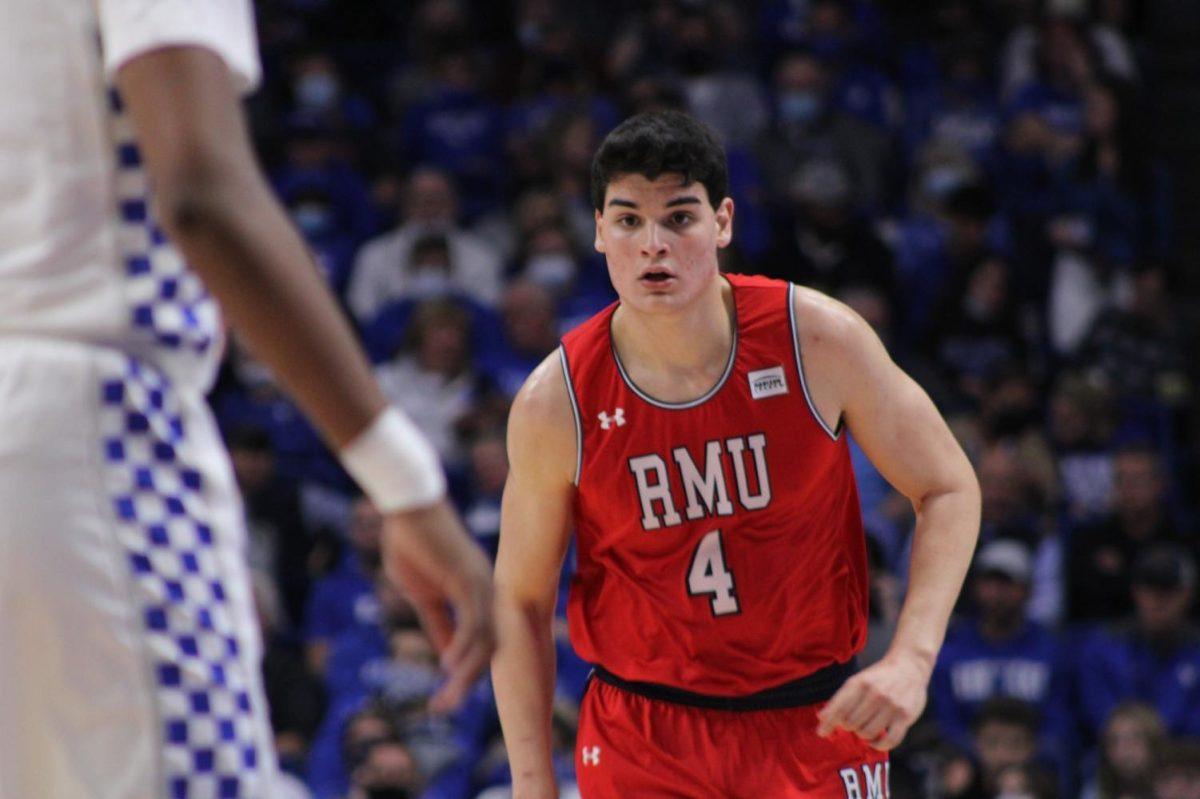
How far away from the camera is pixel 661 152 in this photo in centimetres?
445

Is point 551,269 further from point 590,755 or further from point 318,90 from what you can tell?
point 590,755

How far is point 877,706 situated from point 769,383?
3.36 ft

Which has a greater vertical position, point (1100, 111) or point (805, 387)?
point (1100, 111)

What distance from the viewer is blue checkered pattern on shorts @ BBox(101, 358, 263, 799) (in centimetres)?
210

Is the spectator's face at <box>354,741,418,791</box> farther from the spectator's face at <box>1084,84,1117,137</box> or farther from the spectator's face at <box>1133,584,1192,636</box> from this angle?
the spectator's face at <box>1084,84,1117,137</box>

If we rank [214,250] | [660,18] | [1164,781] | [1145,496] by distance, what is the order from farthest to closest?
1. [660,18]
2. [1145,496]
3. [1164,781]
4. [214,250]

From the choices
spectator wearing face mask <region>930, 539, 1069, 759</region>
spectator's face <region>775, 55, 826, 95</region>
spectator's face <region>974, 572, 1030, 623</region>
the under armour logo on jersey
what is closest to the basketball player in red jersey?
the under armour logo on jersey

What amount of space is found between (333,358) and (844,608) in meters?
2.73

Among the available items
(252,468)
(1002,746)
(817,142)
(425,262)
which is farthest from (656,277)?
(817,142)

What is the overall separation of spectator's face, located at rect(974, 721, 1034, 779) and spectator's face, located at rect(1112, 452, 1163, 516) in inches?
70.6

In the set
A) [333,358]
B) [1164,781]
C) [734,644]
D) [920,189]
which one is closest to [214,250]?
[333,358]

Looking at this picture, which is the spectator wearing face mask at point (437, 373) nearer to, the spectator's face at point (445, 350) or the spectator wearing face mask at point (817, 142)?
the spectator's face at point (445, 350)

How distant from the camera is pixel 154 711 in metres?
2.08

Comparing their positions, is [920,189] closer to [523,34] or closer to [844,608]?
[523,34]
